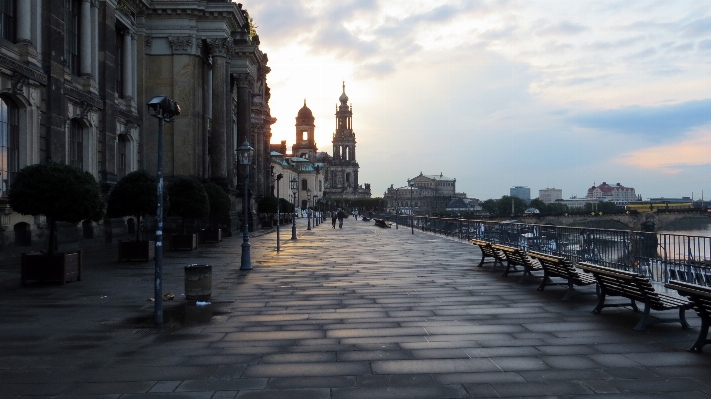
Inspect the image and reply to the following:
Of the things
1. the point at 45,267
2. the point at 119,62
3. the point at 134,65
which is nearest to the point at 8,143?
the point at 45,267

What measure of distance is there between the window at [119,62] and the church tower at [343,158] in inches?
5835

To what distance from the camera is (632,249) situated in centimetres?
1339

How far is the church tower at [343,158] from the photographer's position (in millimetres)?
181625

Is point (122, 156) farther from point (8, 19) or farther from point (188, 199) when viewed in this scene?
point (8, 19)

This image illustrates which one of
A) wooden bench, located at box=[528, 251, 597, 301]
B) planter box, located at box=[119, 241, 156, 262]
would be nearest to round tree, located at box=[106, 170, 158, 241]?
planter box, located at box=[119, 241, 156, 262]

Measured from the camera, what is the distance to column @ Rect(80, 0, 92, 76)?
88.5ft

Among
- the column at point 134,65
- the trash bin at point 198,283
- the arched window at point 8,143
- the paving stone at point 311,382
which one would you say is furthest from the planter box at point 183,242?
the paving stone at point 311,382

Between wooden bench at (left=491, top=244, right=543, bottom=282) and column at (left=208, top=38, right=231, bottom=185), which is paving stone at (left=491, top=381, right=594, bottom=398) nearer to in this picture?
wooden bench at (left=491, top=244, right=543, bottom=282)

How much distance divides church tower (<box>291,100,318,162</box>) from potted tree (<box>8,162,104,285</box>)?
159333mm

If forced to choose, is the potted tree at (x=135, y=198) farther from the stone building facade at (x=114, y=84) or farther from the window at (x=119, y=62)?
the window at (x=119, y=62)

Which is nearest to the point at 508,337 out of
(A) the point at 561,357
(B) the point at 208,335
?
(A) the point at 561,357

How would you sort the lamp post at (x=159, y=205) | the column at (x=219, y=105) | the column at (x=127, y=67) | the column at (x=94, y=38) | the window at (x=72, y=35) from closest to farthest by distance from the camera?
the lamp post at (x=159, y=205), the window at (x=72, y=35), the column at (x=94, y=38), the column at (x=127, y=67), the column at (x=219, y=105)

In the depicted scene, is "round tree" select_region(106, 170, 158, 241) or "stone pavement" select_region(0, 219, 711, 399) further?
"round tree" select_region(106, 170, 158, 241)

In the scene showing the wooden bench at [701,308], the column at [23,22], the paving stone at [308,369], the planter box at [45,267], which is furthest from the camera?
the column at [23,22]
